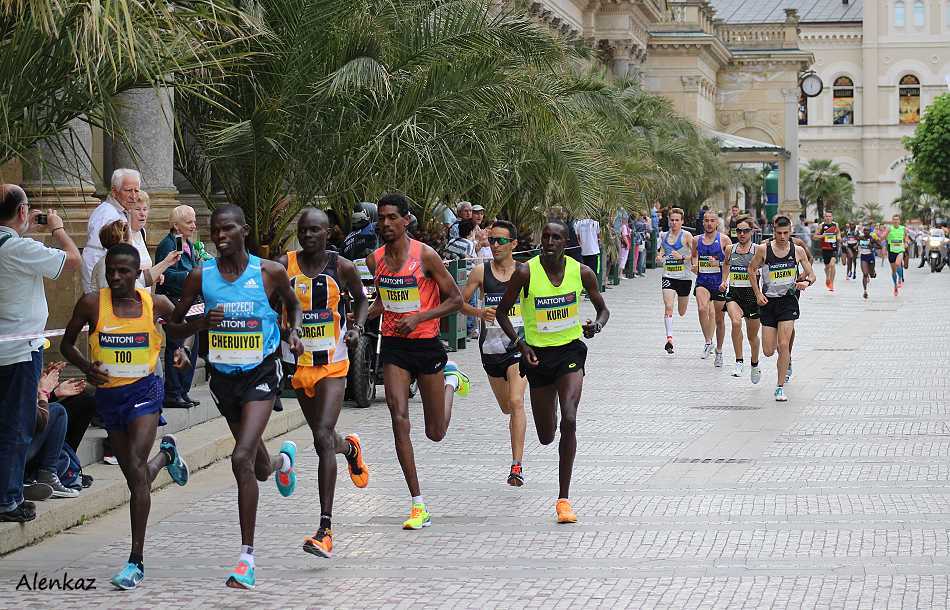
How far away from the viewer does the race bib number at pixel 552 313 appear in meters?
9.86

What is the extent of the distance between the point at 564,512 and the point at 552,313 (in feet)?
4.03

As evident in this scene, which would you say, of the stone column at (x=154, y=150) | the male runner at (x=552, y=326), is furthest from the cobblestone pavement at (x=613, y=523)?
the stone column at (x=154, y=150)

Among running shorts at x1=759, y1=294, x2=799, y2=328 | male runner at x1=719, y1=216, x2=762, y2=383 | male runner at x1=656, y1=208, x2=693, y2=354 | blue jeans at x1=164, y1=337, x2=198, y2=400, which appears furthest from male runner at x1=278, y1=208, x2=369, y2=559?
male runner at x1=656, y1=208, x2=693, y2=354

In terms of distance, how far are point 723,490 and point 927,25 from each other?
12809cm

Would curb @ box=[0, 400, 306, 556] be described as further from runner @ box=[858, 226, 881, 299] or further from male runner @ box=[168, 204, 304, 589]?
runner @ box=[858, 226, 881, 299]

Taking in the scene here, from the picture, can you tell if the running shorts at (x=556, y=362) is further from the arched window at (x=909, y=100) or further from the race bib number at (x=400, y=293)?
the arched window at (x=909, y=100)

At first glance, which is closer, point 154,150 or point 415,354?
point 415,354

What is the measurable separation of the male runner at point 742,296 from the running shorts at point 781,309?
22.5 inches

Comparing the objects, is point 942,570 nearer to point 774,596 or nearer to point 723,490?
point 774,596

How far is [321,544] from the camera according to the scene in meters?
8.31

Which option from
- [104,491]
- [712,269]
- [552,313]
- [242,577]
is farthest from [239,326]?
[712,269]

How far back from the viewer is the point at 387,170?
16906mm

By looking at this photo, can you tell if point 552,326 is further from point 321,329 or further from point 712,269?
point 712,269

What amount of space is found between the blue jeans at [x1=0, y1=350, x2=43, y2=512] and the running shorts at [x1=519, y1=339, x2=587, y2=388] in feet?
9.37
